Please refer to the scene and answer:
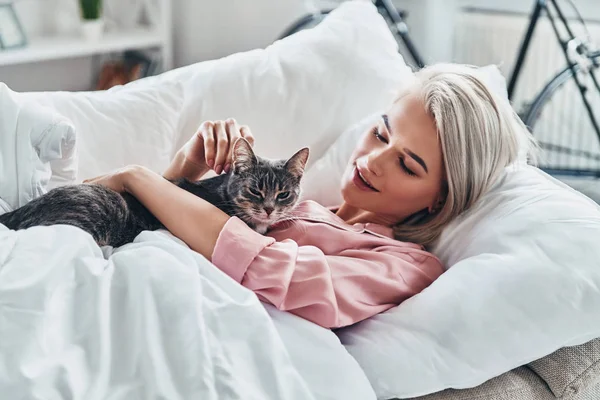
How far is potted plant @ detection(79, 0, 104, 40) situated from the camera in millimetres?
2859

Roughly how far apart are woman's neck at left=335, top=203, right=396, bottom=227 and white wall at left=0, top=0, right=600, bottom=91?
5.55 feet

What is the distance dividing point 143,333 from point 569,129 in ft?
7.09

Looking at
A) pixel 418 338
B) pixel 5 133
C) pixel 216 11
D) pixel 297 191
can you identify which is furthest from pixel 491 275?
pixel 216 11

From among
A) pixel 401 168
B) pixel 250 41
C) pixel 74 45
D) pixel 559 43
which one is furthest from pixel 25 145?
pixel 250 41

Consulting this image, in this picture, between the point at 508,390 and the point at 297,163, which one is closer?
the point at 508,390

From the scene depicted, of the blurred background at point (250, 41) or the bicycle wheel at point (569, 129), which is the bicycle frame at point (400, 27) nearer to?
the blurred background at point (250, 41)

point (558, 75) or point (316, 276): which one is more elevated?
point (316, 276)

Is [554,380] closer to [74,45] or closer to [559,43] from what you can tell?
[559,43]

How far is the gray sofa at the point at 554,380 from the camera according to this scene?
118 cm

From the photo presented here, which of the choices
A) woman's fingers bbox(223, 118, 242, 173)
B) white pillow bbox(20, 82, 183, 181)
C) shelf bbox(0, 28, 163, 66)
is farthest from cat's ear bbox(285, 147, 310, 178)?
shelf bbox(0, 28, 163, 66)

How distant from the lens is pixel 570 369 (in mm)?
1190

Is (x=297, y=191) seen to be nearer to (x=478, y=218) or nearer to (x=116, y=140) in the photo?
(x=478, y=218)

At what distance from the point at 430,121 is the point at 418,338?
1.36 feet

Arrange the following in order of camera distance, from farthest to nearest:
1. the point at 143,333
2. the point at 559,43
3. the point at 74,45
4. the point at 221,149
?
the point at 74,45 → the point at 559,43 → the point at 221,149 → the point at 143,333
